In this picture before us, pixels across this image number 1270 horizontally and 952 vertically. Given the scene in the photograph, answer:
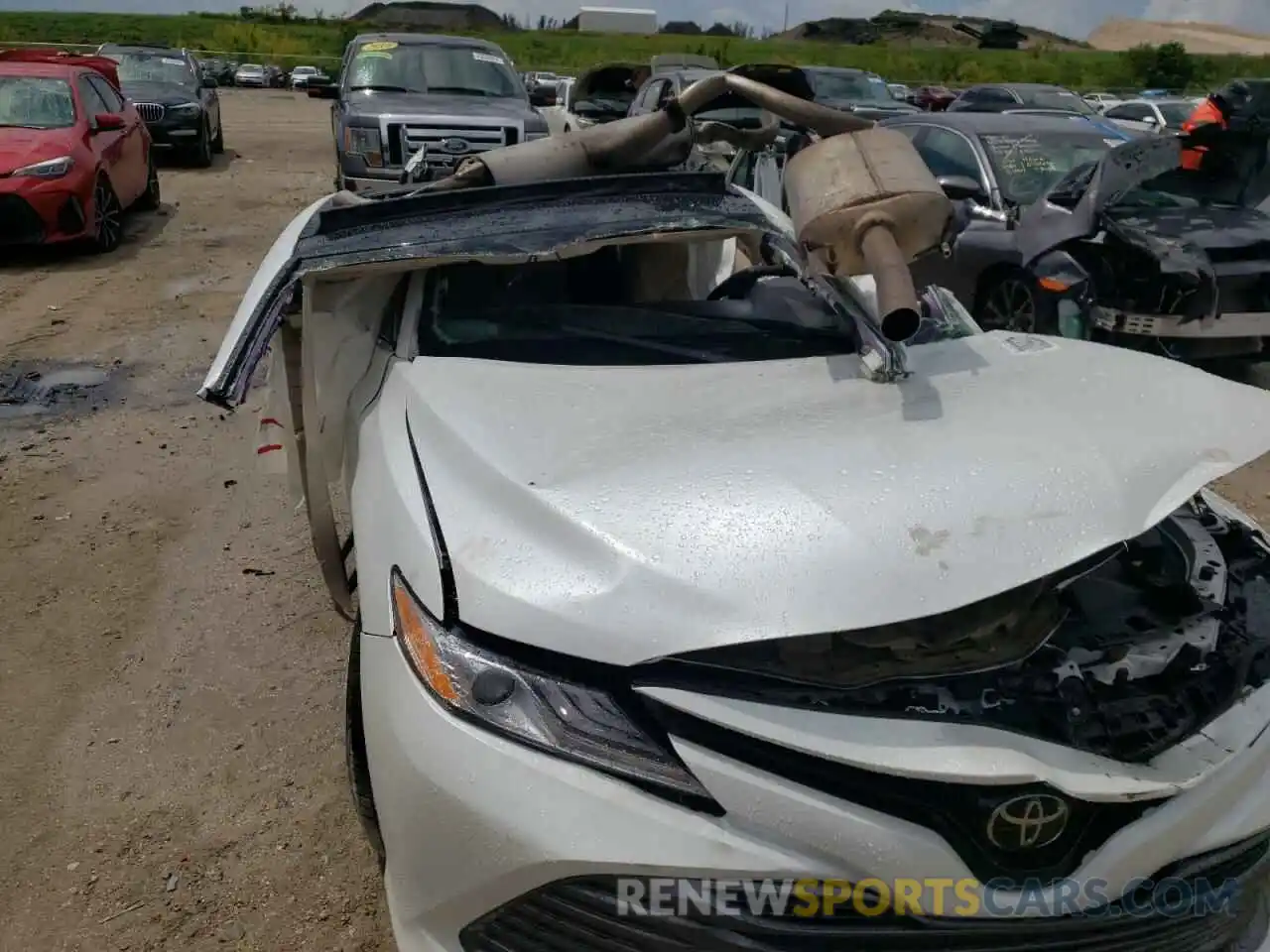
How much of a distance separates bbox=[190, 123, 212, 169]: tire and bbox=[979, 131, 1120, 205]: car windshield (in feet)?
38.8

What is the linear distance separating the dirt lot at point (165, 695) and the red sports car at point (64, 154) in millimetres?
3086

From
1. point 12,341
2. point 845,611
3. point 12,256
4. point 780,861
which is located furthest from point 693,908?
point 12,256

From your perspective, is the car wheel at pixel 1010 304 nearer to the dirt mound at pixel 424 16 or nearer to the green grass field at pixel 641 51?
the green grass field at pixel 641 51

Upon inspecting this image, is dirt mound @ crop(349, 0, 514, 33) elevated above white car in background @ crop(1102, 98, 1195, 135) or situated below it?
above

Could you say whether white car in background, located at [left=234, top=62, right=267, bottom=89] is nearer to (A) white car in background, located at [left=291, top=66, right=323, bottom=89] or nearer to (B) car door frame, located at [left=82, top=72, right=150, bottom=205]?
(A) white car in background, located at [left=291, top=66, right=323, bottom=89]

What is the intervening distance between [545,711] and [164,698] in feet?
6.45

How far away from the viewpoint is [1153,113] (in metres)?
16.7

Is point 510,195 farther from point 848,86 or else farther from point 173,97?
point 848,86

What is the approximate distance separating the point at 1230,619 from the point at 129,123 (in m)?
11.4

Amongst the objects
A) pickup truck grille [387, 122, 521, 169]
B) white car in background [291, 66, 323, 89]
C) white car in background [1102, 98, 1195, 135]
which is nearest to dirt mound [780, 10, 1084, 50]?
white car in background [291, 66, 323, 89]

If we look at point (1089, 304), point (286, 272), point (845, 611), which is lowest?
point (1089, 304)

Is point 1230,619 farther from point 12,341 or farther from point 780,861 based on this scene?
point 12,341

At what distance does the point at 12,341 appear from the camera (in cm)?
678

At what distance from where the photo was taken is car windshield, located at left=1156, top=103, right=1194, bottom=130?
16.4m
